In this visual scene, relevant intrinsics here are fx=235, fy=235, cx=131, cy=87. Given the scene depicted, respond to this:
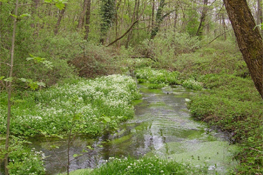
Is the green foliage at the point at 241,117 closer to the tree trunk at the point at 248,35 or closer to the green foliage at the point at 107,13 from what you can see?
the tree trunk at the point at 248,35

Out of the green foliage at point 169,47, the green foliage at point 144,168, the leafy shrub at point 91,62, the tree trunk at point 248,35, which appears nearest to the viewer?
the green foliage at point 144,168

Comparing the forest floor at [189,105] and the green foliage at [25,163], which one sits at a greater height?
the forest floor at [189,105]

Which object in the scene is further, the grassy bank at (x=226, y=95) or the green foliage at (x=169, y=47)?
the green foliage at (x=169, y=47)

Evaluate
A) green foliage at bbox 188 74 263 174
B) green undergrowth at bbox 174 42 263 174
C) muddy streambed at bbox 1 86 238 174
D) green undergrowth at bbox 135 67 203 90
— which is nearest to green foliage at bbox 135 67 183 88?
green undergrowth at bbox 135 67 203 90

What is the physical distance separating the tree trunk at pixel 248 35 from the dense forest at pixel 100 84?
0.06 feet

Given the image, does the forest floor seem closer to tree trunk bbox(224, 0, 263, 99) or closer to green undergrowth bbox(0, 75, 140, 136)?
green undergrowth bbox(0, 75, 140, 136)

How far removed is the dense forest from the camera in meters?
4.41

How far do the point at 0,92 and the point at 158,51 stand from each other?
47.1ft

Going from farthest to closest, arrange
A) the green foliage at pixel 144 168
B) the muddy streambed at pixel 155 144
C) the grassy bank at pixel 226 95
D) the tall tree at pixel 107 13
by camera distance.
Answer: the tall tree at pixel 107 13 → the muddy streambed at pixel 155 144 → the grassy bank at pixel 226 95 → the green foliage at pixel 144 168

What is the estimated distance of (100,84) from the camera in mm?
→ 11633

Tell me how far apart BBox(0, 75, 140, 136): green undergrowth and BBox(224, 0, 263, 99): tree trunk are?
110 inches

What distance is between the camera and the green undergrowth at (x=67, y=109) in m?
6.55

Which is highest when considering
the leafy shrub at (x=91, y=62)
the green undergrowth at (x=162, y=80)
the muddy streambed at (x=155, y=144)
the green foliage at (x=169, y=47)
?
the green foliage at (x=169, y=47)

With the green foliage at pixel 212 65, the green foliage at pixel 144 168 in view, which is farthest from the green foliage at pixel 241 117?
the green foliage at pixel 212 65
